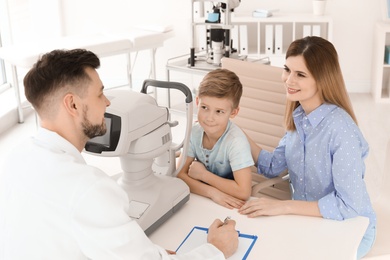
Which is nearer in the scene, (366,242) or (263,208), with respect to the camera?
(263,208)

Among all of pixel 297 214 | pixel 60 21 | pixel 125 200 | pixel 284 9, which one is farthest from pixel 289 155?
pixel 60 21

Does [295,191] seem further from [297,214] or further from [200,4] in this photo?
[200,4]

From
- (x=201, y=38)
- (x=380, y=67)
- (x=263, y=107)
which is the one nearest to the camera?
(x=263, y=107)

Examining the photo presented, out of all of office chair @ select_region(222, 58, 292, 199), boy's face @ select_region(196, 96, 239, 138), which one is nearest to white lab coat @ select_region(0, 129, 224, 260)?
boy's face @ select_region(196, 96, 239, 138)

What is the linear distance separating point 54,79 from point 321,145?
3.08 ft

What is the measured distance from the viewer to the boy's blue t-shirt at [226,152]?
1.87m

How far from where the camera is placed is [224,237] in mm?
1439

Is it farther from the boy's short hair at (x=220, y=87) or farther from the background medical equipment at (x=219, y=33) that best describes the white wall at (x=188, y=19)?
the boy's short hair at (x=220, y=87)

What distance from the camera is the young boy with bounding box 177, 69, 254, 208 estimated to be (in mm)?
1826

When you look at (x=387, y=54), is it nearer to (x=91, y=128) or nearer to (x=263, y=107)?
(x=263, y=107)

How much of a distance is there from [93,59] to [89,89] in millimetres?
89

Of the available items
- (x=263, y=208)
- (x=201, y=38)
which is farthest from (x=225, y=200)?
(x=201, y=38)

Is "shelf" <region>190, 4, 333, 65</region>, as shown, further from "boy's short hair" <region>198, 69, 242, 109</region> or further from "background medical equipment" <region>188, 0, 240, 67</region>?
"boy's short hair" <region>198, 69, 242, 109</region>

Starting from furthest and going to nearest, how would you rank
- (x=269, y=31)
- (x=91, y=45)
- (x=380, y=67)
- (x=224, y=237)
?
(x=269, y=31) → (x=380, y=67) → (x=91, y=45) → (x=224, y=237)
